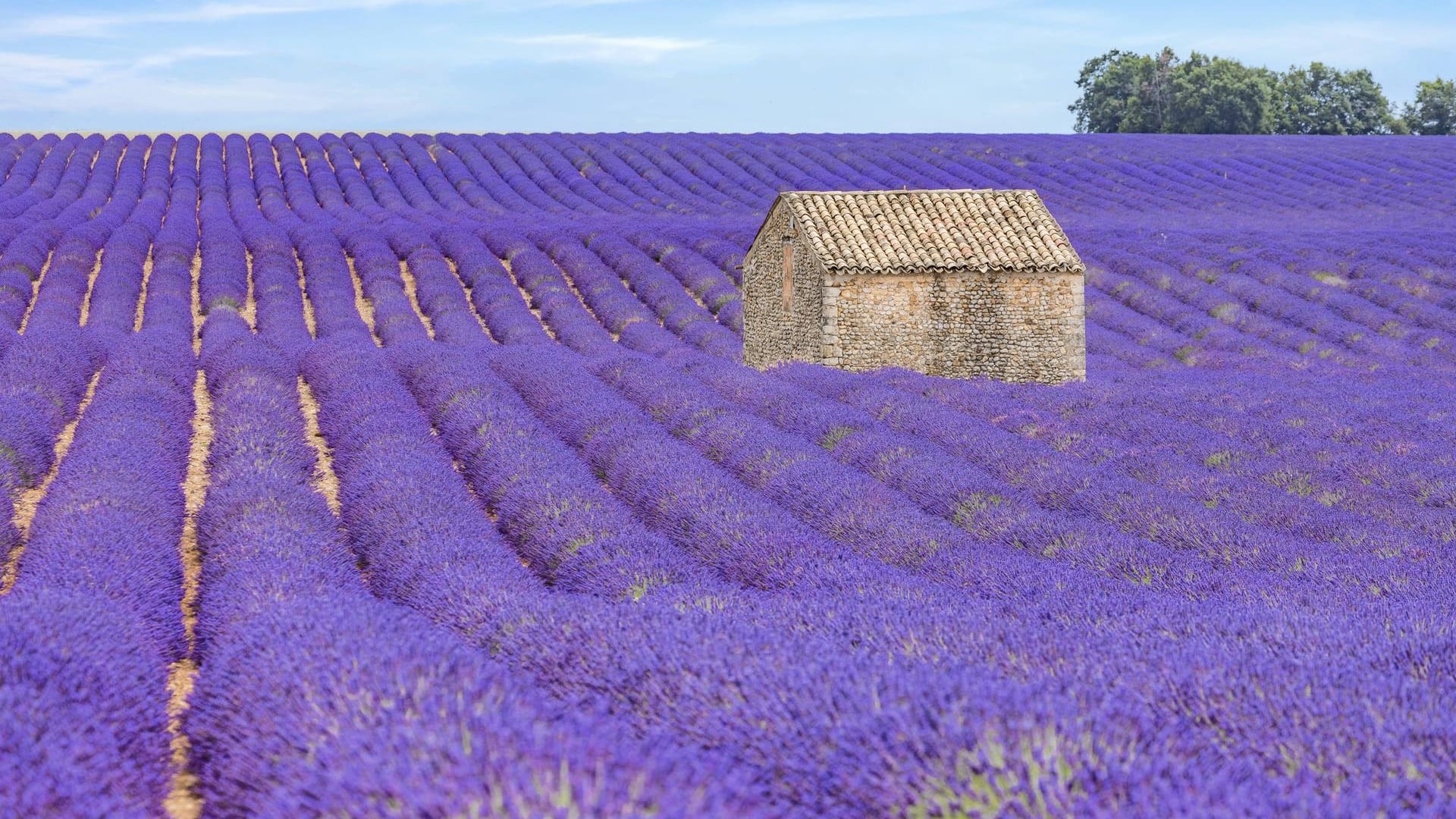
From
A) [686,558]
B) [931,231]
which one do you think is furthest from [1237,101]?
[686,558]

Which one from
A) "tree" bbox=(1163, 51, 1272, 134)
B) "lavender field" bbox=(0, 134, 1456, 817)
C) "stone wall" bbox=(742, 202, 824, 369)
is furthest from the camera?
"tree" bbox=(1163, 51, 1272, 134)

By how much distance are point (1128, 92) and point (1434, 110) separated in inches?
584

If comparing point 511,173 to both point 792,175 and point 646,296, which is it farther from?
point 646,296

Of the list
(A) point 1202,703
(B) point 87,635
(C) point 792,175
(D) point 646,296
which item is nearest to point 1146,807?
(A) point 1202,703

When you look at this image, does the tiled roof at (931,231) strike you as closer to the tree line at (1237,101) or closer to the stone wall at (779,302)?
the stone wall at (779,302)

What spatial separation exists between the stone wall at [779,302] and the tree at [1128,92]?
1657 inches

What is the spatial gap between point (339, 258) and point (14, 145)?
836 inches

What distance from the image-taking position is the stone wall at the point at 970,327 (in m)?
17.2

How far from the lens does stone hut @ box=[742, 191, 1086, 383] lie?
17125mm

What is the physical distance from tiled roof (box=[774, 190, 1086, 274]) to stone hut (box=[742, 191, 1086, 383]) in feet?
0.07

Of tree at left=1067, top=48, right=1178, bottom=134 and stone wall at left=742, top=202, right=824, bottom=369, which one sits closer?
stone wall at left=742, top=202, right=824, bottom=369

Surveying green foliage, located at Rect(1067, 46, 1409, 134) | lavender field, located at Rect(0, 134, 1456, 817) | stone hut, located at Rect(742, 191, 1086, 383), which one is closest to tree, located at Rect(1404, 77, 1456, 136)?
green foliage, located at Rect(1067, 46, 1409, 134)

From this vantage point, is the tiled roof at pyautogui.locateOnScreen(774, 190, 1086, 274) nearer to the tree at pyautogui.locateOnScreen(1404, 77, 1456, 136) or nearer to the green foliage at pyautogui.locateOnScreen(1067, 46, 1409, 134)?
the green foliage at pyautogui.locateOnScreen(1067, 46, 1409, 134)

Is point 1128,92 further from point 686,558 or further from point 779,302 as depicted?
point 686,558
